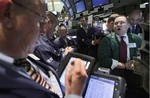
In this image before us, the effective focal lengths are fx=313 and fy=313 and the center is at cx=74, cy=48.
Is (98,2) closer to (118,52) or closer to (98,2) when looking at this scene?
(98,2)

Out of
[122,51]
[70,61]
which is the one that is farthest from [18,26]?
[122,51]

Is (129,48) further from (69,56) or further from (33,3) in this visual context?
(33,3)

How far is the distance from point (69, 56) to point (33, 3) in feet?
1.99

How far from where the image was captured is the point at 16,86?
1.37 metres

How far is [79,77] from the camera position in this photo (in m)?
1.44

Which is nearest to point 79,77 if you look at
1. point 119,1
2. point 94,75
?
point 94,75

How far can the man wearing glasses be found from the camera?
1374 millimetres

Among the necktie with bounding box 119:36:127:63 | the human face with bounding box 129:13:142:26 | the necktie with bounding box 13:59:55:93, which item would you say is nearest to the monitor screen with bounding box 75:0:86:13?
the human face with bounding box 129:13:142:26

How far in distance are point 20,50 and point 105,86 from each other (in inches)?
26.1

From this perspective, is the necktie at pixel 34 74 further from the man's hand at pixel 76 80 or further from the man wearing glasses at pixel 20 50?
the man's hand at pixel 76 80

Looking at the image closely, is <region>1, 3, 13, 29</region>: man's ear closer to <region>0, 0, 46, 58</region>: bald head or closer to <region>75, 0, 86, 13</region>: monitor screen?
<region>0, 0, 46, 58</region>: bald head

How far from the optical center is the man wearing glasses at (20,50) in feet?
4.51

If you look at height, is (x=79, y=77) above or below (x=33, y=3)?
below

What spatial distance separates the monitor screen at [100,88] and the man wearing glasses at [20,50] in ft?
1.60
